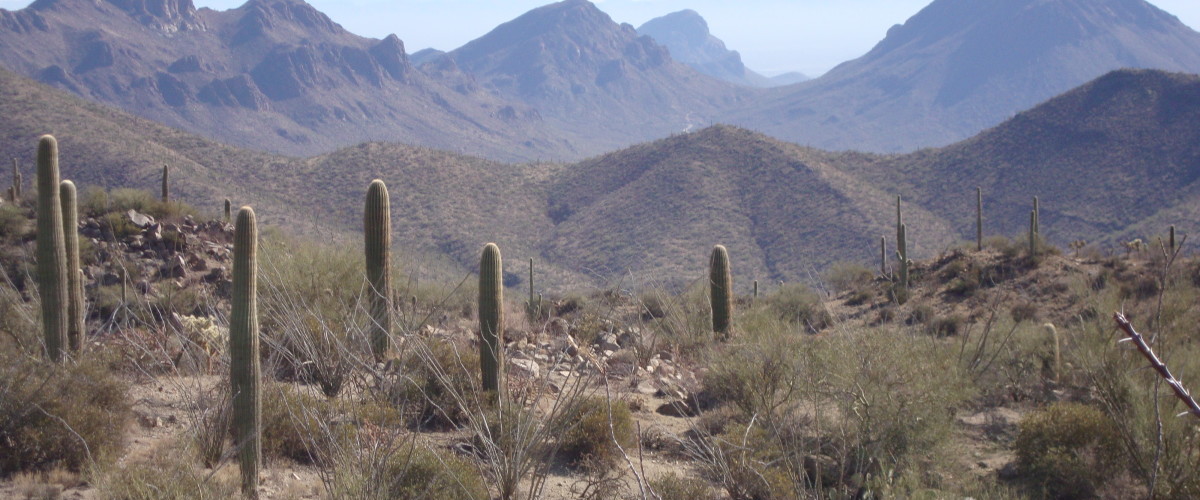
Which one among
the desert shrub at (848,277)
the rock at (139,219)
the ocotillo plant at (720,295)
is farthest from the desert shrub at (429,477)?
the desert shrub at (848,277)

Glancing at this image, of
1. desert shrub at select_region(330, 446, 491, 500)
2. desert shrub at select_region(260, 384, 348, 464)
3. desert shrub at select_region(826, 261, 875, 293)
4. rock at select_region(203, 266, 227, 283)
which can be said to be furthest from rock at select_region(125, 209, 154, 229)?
desert shrub at select_region(826, 261, 875, 293)

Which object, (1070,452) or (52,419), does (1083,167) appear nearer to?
(1070,452)

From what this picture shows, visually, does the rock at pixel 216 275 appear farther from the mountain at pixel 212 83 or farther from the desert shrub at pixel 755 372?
the mountain at pixel 212 83

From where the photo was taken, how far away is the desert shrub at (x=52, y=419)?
777cm

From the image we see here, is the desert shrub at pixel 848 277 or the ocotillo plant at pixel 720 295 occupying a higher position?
the ocotillo plant at pixel 720 295

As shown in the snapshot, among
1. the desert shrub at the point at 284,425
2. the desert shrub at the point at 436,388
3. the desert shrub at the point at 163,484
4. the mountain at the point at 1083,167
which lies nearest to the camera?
the desert shrub at the point at 163,484

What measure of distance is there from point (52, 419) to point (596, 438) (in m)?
5.11

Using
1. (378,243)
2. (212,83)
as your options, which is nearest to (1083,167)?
(378,243)

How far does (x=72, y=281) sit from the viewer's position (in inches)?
424

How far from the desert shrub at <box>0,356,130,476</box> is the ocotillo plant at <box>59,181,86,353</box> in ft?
7.03

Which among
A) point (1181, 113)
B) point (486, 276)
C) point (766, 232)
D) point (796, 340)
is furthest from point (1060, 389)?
point (1181, 113)

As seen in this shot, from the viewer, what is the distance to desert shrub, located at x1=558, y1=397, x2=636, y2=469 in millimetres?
9008

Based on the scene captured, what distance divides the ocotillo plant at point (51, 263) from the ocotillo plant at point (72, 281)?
0.87ft

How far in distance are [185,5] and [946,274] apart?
672 ft
